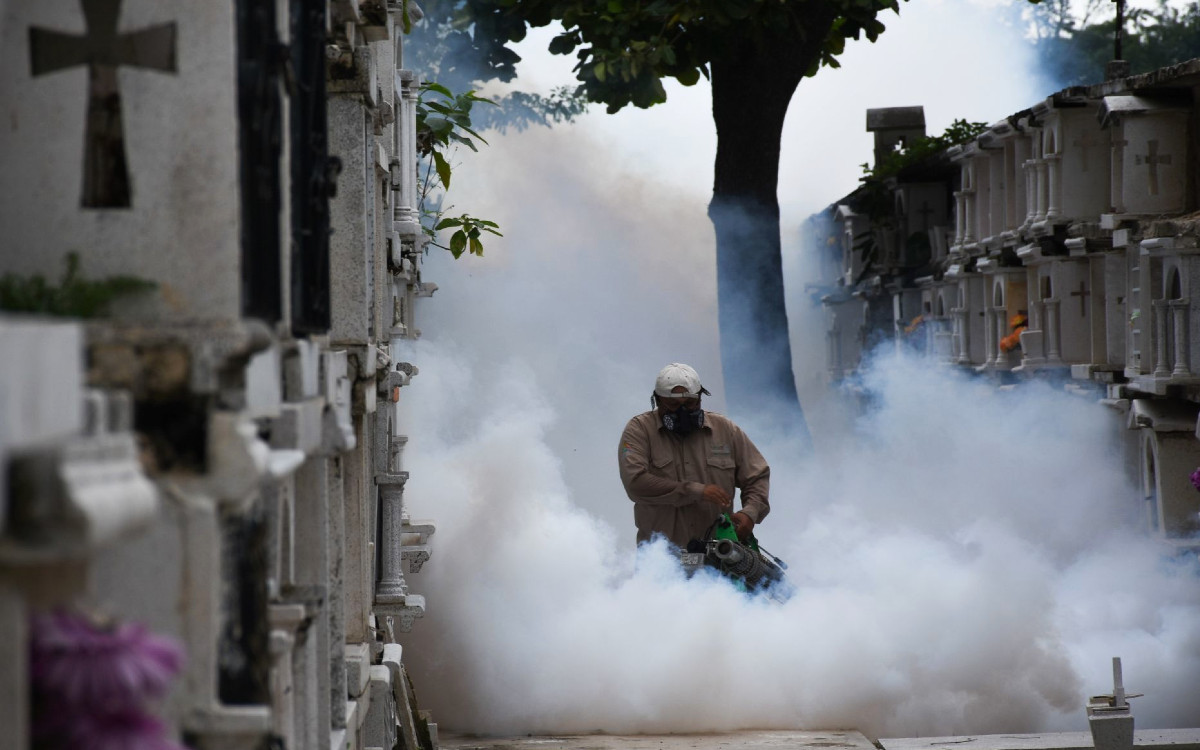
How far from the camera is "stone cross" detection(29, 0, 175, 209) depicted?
4.22 m

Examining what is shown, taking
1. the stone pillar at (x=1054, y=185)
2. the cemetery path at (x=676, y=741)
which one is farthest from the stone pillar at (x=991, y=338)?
the cemetery path at (x=676, y=741)

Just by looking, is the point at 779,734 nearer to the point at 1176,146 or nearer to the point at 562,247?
the point at 1176,146

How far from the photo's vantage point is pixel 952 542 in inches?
655

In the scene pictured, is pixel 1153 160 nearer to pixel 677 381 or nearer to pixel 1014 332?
pixel 1014 332

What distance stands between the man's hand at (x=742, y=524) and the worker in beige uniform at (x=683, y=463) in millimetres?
35

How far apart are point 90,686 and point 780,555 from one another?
14.9m

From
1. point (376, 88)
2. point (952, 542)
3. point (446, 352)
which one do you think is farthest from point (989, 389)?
point (376, 88)

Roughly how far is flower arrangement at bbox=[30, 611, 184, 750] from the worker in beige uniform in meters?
8.67

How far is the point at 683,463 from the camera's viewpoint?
40.2 ft

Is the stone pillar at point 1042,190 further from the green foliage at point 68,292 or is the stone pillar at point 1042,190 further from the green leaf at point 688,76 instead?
the green foliage at point 68,292

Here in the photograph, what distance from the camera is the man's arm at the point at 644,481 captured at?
1188 centimetres

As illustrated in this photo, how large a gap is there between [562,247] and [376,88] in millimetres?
18830

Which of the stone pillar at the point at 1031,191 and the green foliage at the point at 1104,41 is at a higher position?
the green foliage at the point at 1104,41

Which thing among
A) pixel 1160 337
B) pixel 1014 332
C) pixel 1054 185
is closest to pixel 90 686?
pixel 1160 337
